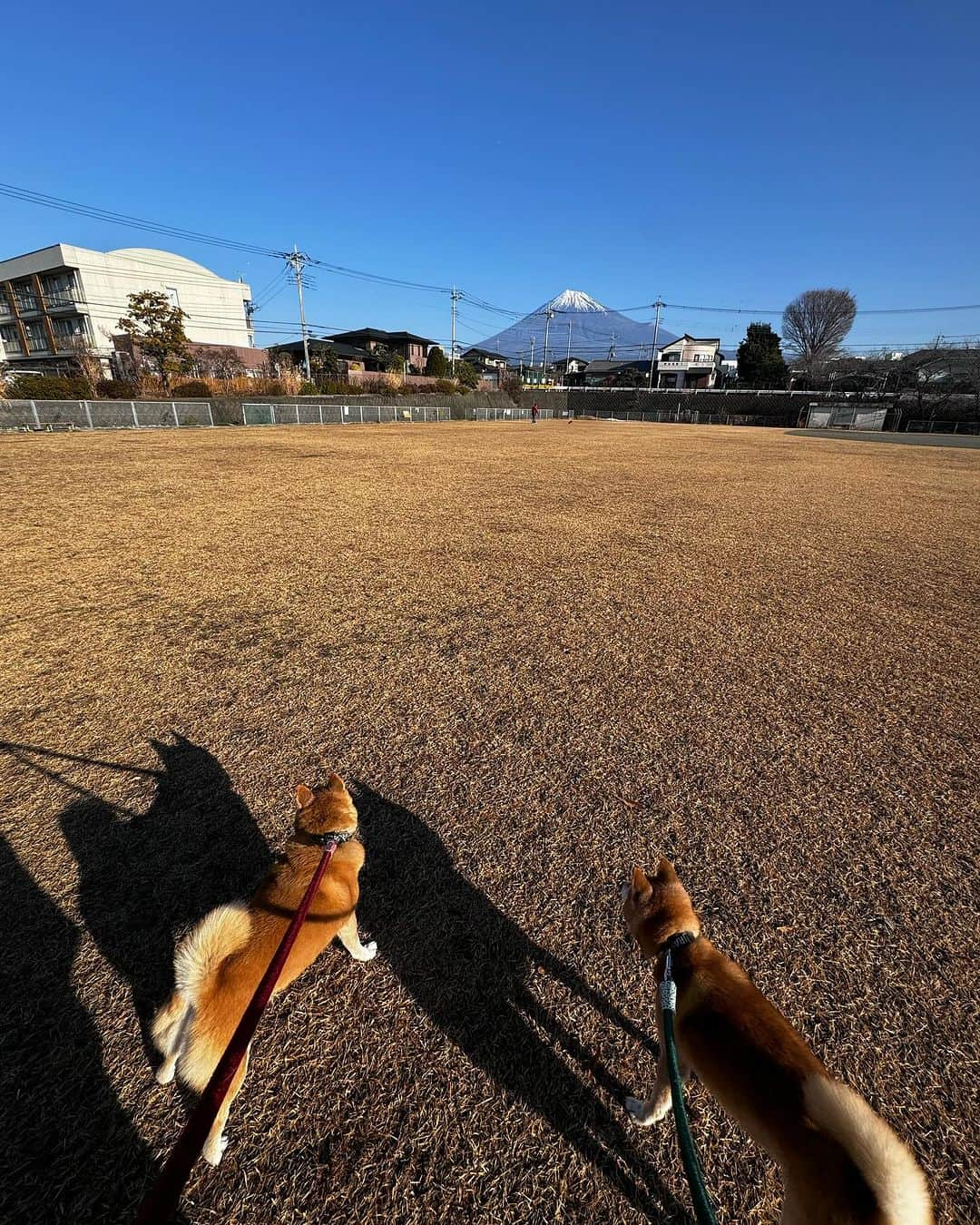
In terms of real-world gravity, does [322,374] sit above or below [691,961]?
above

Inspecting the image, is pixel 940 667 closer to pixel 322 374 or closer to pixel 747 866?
pixel 747 866

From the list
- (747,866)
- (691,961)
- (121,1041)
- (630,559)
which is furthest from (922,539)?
(121,1041)

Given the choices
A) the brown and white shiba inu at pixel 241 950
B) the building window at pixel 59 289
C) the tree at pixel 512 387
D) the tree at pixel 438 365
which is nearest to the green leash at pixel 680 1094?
the brown and white shiba inu at pixel 241 950

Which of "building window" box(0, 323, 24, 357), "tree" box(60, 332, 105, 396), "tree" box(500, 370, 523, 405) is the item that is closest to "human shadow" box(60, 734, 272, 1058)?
"tree" box(60, 332, 105, 396)

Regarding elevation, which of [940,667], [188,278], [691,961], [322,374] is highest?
[188,278]

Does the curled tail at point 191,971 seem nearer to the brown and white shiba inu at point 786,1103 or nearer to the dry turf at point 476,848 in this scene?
the dry turf at point 476,848

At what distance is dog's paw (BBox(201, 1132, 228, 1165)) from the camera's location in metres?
1.31

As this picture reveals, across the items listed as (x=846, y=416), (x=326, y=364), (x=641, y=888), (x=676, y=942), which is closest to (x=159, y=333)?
(x=326, y=364)

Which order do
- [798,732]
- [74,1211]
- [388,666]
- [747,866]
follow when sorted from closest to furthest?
[74,1211], [747,866], [798,732], [388,666]

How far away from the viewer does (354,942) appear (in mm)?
1785

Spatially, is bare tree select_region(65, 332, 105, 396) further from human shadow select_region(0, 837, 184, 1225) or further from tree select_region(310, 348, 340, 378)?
human shadow select_region(0, 837, 184, 1225)

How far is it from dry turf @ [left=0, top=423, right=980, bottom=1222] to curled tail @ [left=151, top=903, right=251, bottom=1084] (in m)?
0.23

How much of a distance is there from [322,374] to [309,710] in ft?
159

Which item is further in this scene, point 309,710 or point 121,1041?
point 309,710
